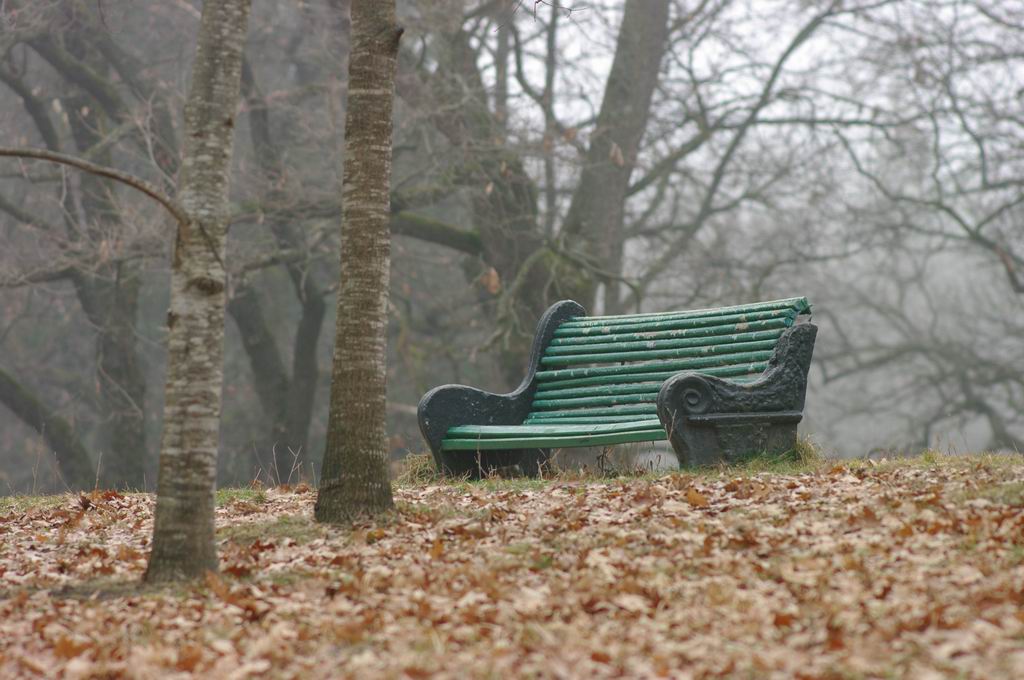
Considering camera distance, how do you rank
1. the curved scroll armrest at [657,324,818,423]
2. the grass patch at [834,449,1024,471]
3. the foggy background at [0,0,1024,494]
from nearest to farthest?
the grass patch at [834,449,1024,471]
the curved scroll armrest at [657,324,818,423]
the foggy background at [0,0,1024,494]

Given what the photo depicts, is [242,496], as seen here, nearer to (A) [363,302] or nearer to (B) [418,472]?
(B) [418,472]

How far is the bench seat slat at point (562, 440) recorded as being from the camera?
709 cm

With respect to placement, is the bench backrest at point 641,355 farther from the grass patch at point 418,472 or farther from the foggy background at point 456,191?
the foggy background at point 456,191

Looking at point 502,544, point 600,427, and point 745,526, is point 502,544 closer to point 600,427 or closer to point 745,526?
point 745,526

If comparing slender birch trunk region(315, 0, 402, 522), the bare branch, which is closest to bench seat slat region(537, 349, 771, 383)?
slender birch trunk region(315, 0, 402, 522)

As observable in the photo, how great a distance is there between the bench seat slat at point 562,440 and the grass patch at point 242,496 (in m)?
1.31

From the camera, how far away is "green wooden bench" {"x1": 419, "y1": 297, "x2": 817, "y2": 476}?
7129 millimetres

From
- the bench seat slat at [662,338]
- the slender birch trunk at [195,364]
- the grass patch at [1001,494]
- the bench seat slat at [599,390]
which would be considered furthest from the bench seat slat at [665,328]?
the slender birch trunk at [195,364]

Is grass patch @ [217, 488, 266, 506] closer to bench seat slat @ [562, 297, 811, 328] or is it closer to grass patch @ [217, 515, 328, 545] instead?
grass patch @ [217, 515, 328, 545]

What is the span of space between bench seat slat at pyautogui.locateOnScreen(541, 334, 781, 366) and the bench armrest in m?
0.21

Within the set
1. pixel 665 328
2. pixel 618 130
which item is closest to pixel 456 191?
pixel 618 130

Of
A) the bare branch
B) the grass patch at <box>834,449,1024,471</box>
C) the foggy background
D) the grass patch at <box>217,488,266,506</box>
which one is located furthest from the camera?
the foggy background

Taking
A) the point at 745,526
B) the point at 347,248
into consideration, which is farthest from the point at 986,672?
the point at 347,248

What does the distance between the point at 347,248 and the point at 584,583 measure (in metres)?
2.33
